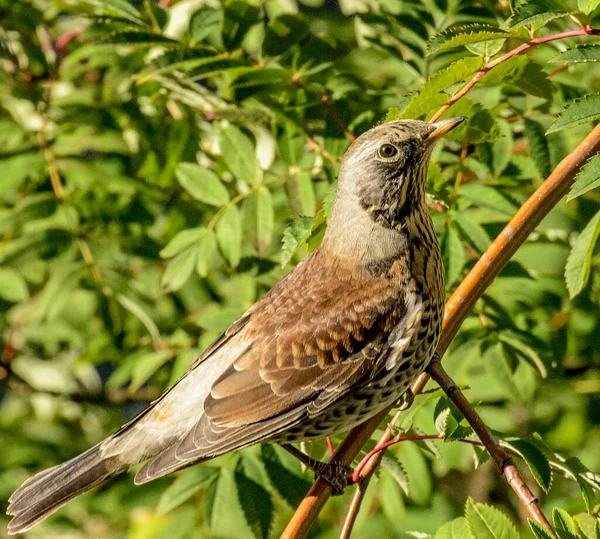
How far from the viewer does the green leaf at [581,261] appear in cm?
228

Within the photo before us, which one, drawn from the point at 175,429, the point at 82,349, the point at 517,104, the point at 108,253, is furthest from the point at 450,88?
the point at 82,349

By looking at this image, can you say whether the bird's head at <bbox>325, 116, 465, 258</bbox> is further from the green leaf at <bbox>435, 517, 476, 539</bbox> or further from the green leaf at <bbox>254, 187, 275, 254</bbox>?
the green leaf at <bbox>435, 517, 476, 539</bbox>

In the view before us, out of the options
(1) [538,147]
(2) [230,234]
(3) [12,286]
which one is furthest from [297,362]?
(3) [12,286]

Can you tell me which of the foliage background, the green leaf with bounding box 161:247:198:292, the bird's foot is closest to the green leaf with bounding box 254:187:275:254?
the foliage background

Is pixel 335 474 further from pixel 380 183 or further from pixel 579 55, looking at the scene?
pixel 579 55

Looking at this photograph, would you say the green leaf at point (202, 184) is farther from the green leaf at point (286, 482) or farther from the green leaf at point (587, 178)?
the green leaf at point (587, 178)

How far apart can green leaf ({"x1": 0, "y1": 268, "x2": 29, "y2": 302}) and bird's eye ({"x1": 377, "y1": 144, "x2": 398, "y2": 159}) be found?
152 centimetres

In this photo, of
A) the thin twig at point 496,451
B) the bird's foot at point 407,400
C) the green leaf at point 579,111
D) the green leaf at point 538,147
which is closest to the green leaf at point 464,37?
the green leaf at point 579,111

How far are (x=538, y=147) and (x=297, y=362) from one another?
968 mm

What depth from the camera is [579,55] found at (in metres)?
2.00

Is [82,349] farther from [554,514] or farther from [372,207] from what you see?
[554,514]

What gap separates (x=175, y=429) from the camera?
9.17ft

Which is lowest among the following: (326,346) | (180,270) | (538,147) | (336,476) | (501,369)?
(501,369)

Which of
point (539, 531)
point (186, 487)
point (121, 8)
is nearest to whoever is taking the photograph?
point (539, 531)
